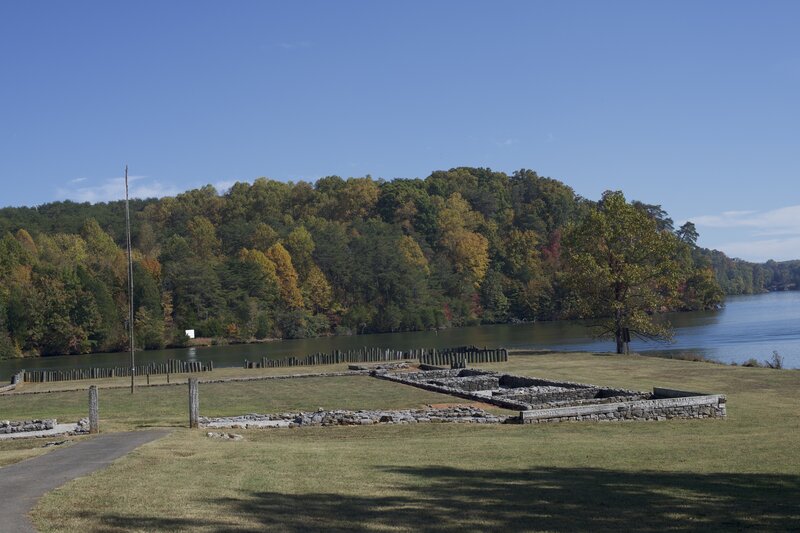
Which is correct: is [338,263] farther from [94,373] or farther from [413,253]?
[94,373]

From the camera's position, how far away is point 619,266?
176 ft

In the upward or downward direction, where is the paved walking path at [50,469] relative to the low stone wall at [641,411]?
upward

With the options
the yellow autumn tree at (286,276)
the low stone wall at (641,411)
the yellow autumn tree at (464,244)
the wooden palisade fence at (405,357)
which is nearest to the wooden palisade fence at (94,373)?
the wooden palisade fence at (405,357)

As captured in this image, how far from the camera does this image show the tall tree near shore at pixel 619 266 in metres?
53.0

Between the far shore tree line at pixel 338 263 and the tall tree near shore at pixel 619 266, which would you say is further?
the far shore tree line at pixel 338 263

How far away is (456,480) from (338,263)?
100 meters

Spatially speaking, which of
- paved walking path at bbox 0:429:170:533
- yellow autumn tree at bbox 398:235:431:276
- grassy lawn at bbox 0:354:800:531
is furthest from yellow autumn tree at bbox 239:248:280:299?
paved walking path at bbox 0:429:170:533

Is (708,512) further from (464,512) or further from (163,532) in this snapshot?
(163,532)

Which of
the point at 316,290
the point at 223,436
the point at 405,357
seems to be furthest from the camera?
the point at 316,290

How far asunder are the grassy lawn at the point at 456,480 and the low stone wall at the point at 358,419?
99 centimetres

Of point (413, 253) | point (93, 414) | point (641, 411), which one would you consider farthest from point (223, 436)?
point (413, 253)

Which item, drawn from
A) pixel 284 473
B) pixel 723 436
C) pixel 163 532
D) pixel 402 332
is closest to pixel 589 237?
pixel 723 436

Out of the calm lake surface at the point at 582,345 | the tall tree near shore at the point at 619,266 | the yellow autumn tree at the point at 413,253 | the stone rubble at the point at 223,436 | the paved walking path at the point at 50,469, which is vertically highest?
the yellow autumn tree at the point at 413,253

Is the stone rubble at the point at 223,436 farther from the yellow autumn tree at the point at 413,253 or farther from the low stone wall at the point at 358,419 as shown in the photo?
the yellow autumn tree at the point at 413,253
